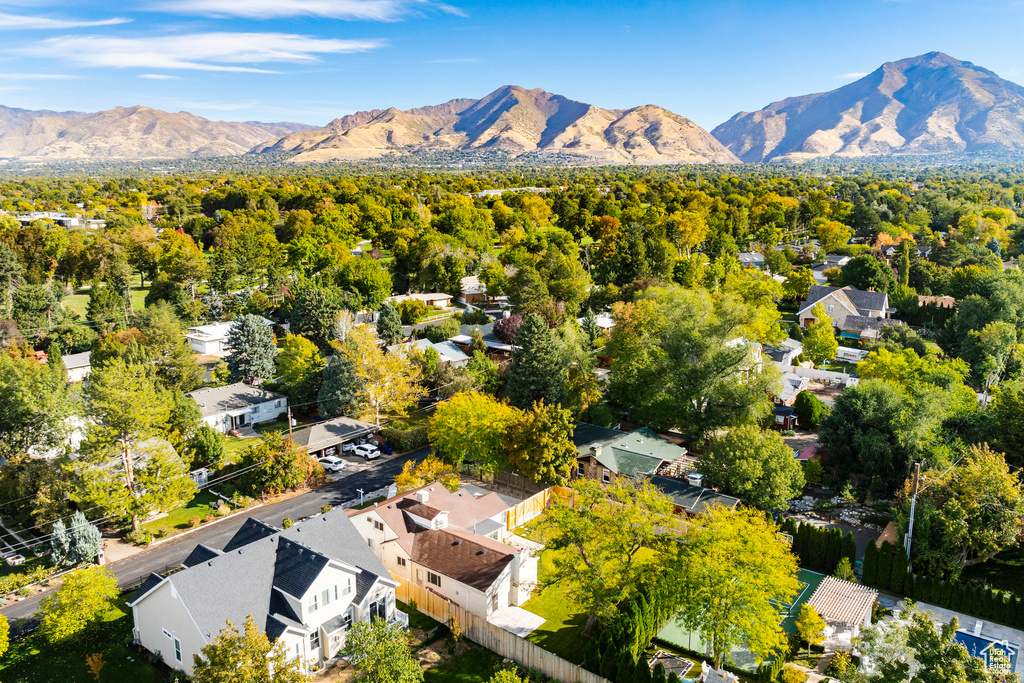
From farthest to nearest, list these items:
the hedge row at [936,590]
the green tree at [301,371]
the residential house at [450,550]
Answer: the green tree at [301,371] → the residential house at [450,550] → the hedge row at [936,590]

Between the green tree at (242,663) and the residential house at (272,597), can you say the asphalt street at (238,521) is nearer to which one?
the residential house at (272,597)

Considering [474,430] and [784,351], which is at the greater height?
[474,430]

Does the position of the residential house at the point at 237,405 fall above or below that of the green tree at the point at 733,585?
below

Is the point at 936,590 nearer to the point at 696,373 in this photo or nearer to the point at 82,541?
the point at 696,373

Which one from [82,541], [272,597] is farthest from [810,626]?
[82,541]

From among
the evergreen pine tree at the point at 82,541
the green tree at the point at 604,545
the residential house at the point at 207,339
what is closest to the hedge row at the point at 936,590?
the green tree at the point at 604,545

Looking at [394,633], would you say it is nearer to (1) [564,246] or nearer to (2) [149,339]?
(2) [149,339]

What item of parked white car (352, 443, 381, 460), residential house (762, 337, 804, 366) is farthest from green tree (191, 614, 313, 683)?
residential house (762, 337, 804, 366)
